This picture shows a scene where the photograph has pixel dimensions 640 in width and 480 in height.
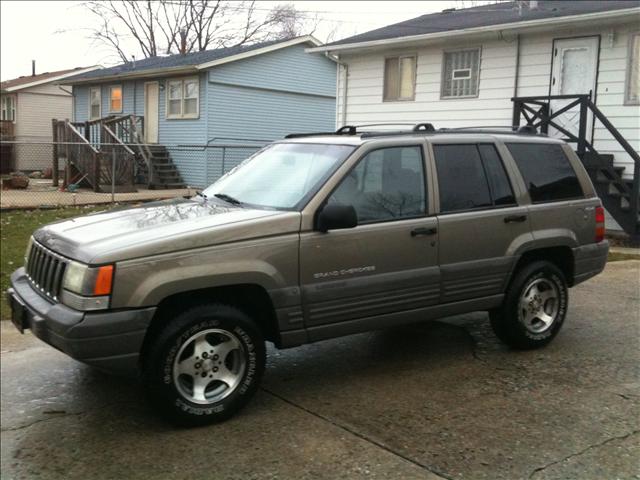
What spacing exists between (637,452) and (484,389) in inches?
44.2

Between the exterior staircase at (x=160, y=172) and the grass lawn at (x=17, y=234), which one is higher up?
the exterior staircase at (x=160, y=172)

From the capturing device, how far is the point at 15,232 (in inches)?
407

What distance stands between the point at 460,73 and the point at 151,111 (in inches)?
515

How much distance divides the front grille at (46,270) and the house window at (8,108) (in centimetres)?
3009

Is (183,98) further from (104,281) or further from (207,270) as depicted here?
(104,281)

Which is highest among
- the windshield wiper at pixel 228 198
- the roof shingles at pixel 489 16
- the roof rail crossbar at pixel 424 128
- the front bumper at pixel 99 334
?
the roof shingles at pixel 489 16

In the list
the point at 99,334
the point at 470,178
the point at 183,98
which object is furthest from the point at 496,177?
the point at 183,98

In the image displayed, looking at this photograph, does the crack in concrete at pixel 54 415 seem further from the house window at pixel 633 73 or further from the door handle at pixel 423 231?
the house window at pixel 633 73

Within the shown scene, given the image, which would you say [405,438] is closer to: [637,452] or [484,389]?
[484,389]

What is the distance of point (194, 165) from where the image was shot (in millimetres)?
21438

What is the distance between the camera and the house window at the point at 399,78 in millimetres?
15844

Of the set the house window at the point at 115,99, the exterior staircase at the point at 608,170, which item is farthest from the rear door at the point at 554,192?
the house window at the point at 115,99

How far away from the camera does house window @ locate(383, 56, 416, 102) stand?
15.8 metres

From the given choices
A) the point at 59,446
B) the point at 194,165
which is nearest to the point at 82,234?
the point at 59,446
